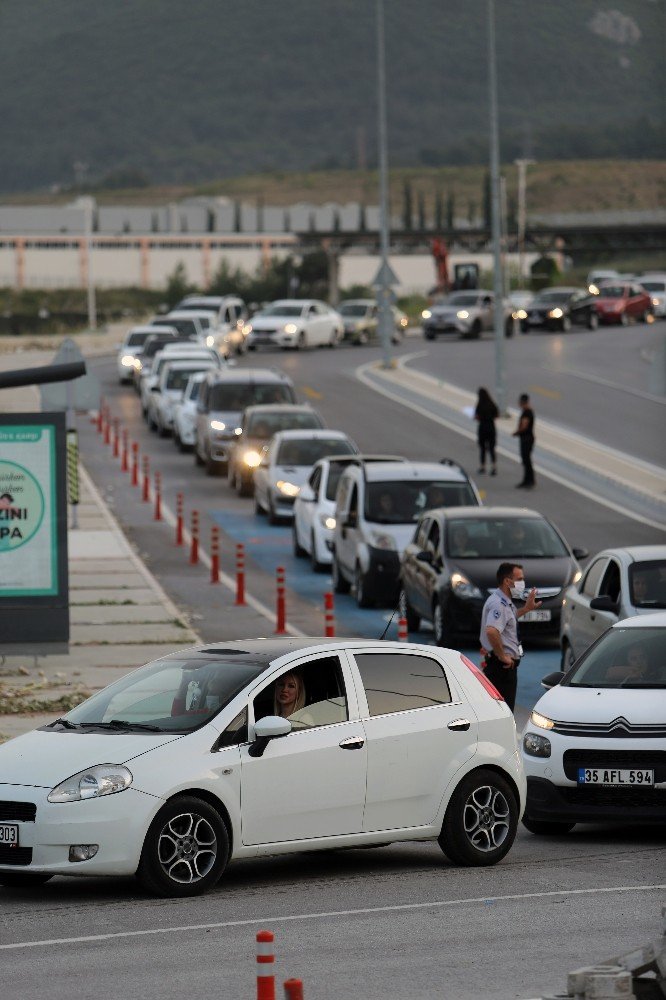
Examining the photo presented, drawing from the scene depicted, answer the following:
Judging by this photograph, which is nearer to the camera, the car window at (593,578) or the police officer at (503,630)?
the police officer at (503,630)

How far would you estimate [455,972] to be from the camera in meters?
8.63

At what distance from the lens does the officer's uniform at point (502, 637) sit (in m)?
15.3

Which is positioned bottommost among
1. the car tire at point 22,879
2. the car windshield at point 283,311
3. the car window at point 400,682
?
the car tire at point 22,879

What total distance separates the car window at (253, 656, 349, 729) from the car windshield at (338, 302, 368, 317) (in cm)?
6297

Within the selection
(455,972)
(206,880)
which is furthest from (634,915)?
(206,880)

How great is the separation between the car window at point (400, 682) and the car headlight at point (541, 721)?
149 cm

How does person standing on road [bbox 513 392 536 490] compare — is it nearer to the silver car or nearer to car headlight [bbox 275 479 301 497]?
car headlight [bbox 275 479 301 497]

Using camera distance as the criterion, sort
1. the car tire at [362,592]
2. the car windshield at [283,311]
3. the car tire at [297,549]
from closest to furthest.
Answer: the car tire at [362,592] < the car tire at [297,549] < the car windshield at [283,311]

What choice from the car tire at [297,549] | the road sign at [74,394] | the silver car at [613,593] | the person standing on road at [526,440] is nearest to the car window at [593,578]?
the silver car at [613,593]

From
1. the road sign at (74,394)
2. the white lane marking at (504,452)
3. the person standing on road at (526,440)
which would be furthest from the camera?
the person standing on road at (526,440)

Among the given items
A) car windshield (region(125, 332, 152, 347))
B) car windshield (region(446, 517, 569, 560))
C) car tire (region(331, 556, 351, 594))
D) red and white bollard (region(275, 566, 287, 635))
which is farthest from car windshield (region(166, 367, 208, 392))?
red and white bollard (region(275, 566, 287, 635))

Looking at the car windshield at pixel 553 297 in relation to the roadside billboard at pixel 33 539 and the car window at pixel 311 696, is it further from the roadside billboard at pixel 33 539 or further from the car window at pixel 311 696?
the car window at pixel 311 696

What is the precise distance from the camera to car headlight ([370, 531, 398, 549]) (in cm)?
2542

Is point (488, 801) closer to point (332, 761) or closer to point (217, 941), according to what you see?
point (332, 761)
